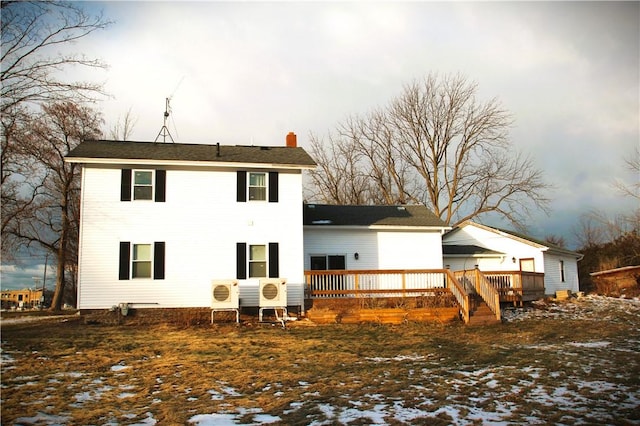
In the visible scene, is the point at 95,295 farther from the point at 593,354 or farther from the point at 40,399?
the point at 593,354

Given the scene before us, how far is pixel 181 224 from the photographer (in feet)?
59.8

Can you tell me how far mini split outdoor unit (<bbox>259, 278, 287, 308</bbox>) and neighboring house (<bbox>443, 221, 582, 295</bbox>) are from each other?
13060 millimetres

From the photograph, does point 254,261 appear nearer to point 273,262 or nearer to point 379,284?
point 273,262

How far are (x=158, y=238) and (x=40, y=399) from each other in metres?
9.81

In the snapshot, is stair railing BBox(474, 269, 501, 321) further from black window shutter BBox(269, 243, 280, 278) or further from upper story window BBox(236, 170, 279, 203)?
upper story window BBox(236, 170, 279, 203)

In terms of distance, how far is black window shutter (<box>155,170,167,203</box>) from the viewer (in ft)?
59.7

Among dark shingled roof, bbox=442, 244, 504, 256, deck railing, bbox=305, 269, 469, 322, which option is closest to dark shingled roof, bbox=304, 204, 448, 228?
deck railing, bbox=305, 269, 469, 322

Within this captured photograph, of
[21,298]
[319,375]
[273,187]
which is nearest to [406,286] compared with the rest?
[273,187]

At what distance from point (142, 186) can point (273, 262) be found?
16.8ft

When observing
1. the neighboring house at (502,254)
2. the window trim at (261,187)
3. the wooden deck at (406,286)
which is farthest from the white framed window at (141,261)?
the neighboring house at (502,254)

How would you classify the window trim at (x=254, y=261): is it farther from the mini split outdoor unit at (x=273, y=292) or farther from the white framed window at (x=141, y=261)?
the white framed window at (x=141, y=261)

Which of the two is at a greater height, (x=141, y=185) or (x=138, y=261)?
(x=141, y=185)

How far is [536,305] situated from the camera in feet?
75.5

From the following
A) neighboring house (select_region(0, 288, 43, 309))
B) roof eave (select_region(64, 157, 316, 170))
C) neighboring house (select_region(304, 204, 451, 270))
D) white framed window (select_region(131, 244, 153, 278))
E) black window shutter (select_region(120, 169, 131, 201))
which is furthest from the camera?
neighboring house (select_region(0, 288, 43, 309))
